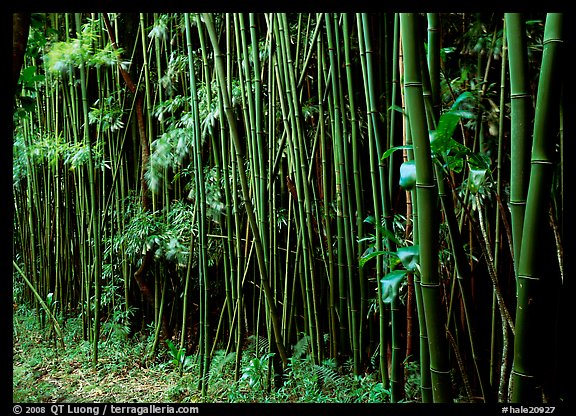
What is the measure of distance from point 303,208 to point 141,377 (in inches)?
63.5

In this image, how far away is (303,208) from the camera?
7.64 feet

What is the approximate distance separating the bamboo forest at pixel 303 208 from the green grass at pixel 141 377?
Result: 0.02 meters

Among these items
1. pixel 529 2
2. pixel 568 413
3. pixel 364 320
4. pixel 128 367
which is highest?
pixel 529 2

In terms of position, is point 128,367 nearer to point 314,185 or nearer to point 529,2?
point 314,185

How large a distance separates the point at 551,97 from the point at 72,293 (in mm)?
4046

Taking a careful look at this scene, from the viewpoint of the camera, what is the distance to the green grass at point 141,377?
2160 millimetres

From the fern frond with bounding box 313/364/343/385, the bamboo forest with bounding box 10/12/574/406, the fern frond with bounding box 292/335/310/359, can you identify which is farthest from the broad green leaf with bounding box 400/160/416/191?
the fern frond with bounding box 292/335/310/359

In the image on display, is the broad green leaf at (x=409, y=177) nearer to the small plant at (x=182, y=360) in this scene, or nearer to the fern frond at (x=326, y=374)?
the fern frond at (x=326, y=374)

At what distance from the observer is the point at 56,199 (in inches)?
148

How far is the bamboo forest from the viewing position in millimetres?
951

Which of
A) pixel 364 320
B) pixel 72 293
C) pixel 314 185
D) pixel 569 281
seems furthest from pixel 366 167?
pixel 72 293

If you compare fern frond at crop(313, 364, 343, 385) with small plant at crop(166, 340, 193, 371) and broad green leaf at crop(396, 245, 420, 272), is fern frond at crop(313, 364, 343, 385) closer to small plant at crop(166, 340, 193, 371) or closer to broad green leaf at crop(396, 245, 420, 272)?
small plant at crop(166, 340, 193, 371)

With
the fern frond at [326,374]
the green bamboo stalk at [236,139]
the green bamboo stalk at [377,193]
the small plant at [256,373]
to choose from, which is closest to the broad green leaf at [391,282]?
the green bamboo stalk at [377,193]

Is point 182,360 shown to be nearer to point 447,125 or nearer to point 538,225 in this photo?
point 447,125
